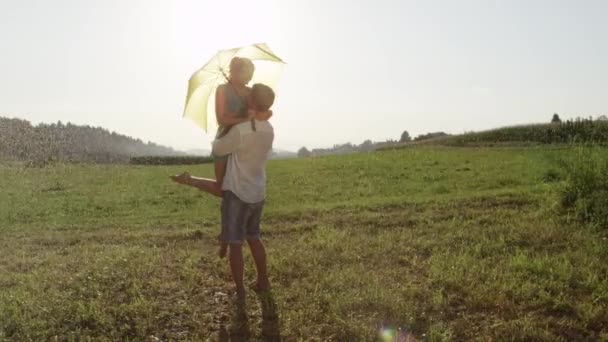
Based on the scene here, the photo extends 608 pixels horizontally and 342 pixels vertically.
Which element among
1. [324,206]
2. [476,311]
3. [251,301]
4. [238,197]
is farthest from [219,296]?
[324,206]

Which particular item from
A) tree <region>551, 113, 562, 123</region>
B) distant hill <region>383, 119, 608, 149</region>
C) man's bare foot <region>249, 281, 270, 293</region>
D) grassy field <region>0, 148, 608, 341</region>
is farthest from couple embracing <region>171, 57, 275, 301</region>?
tree <region>551, 113, 562, 123</region>

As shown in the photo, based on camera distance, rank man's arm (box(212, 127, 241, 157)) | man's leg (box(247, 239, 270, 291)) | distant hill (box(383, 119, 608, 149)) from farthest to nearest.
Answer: distant hill (box(383, 119, 608, 149)), man's leg (box(247, 239, 270, 291)), man's arm (box(212, 127, 241, 157))

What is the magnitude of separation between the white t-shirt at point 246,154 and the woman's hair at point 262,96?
16 centimetres

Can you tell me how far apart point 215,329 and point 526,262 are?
3683 mm

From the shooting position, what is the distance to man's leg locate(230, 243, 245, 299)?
5488mm

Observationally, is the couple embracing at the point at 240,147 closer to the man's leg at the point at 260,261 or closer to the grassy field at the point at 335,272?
the man's leg at the point at 260,261

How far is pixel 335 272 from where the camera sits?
658 centimetres

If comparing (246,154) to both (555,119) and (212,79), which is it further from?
(555,119)

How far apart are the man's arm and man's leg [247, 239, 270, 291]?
99 cm

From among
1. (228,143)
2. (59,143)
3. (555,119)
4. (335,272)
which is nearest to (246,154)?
(228,143)

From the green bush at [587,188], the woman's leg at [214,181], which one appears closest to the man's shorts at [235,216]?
the woman's leg at [214,181]

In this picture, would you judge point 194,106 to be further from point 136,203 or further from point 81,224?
point 136,203

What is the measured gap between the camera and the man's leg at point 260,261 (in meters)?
5.68

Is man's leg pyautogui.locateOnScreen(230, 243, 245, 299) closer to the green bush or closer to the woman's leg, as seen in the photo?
the woman's leg
